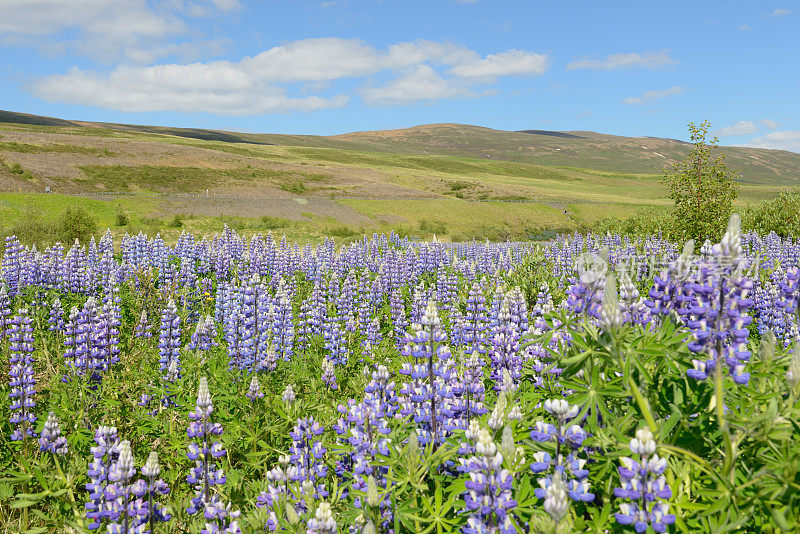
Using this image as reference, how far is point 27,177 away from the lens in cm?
4578

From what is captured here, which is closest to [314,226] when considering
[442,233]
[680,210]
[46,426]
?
[442,233]

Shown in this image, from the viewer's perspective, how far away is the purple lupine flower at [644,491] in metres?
1.78

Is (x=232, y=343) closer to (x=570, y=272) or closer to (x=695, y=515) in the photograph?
(x=695, y=515)

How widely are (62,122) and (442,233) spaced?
19397cm

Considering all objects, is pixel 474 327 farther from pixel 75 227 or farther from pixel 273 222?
pixel 273 222

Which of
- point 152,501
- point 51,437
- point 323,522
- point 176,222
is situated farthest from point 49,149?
point 323,522

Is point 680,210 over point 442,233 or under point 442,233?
over

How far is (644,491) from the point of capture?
1841 mm

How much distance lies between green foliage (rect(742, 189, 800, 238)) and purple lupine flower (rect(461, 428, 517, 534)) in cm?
1995

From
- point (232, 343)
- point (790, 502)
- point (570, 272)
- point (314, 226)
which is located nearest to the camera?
point (790, 502)

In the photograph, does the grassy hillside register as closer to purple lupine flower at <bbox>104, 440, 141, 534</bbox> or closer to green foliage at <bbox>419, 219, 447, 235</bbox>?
green foliage at <bbox>419, 219, 447, 235</bbox>

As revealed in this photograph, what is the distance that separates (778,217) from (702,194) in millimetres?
5377

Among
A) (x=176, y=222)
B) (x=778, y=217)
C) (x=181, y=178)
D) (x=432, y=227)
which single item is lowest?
(x=432, y=227)

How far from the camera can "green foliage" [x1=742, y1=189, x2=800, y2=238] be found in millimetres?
18134
